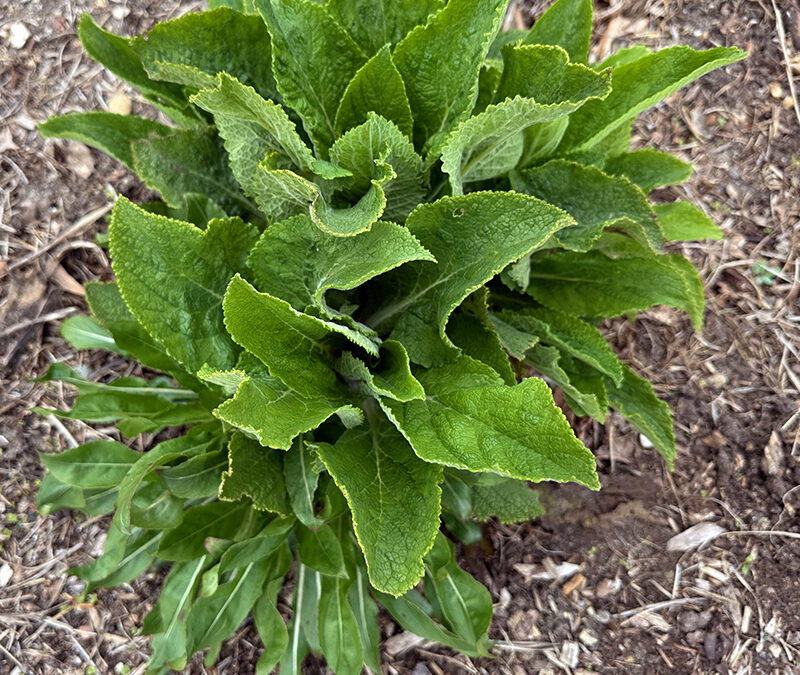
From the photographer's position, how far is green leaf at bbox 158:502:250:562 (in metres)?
1.58

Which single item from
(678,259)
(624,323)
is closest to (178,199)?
(678,259)

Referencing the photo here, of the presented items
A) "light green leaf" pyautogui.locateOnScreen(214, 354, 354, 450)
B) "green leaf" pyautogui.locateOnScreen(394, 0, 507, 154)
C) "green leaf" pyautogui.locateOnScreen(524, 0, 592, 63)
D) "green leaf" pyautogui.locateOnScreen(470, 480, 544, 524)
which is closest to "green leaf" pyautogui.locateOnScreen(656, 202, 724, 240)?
"green leaf" pyautogui.locateOnScreen(524, 0, 592, 63)

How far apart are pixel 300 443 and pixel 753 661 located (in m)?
1.65

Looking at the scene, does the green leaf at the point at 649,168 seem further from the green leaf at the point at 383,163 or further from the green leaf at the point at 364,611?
the green leaf at the point at 364,611

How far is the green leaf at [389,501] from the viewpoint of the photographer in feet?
4.03

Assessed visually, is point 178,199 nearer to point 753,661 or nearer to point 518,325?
point 518,325

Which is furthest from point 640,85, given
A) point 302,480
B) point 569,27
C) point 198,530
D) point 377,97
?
point 198,530

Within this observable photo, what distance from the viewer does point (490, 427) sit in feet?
3.94

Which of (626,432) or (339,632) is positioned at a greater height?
(339,632)

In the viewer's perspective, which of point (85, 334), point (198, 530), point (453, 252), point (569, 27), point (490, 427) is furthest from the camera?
point (85, 334)

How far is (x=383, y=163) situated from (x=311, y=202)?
0.53 ft

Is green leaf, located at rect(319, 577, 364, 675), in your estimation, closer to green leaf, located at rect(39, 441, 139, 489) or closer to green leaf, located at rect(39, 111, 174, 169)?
green leaf, located at rect(39, 441, 139, 489)

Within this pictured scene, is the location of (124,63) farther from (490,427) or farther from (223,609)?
(223,609)

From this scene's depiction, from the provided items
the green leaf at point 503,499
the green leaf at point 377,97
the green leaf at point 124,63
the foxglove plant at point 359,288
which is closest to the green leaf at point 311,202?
the foxglove plant at point 359,288
